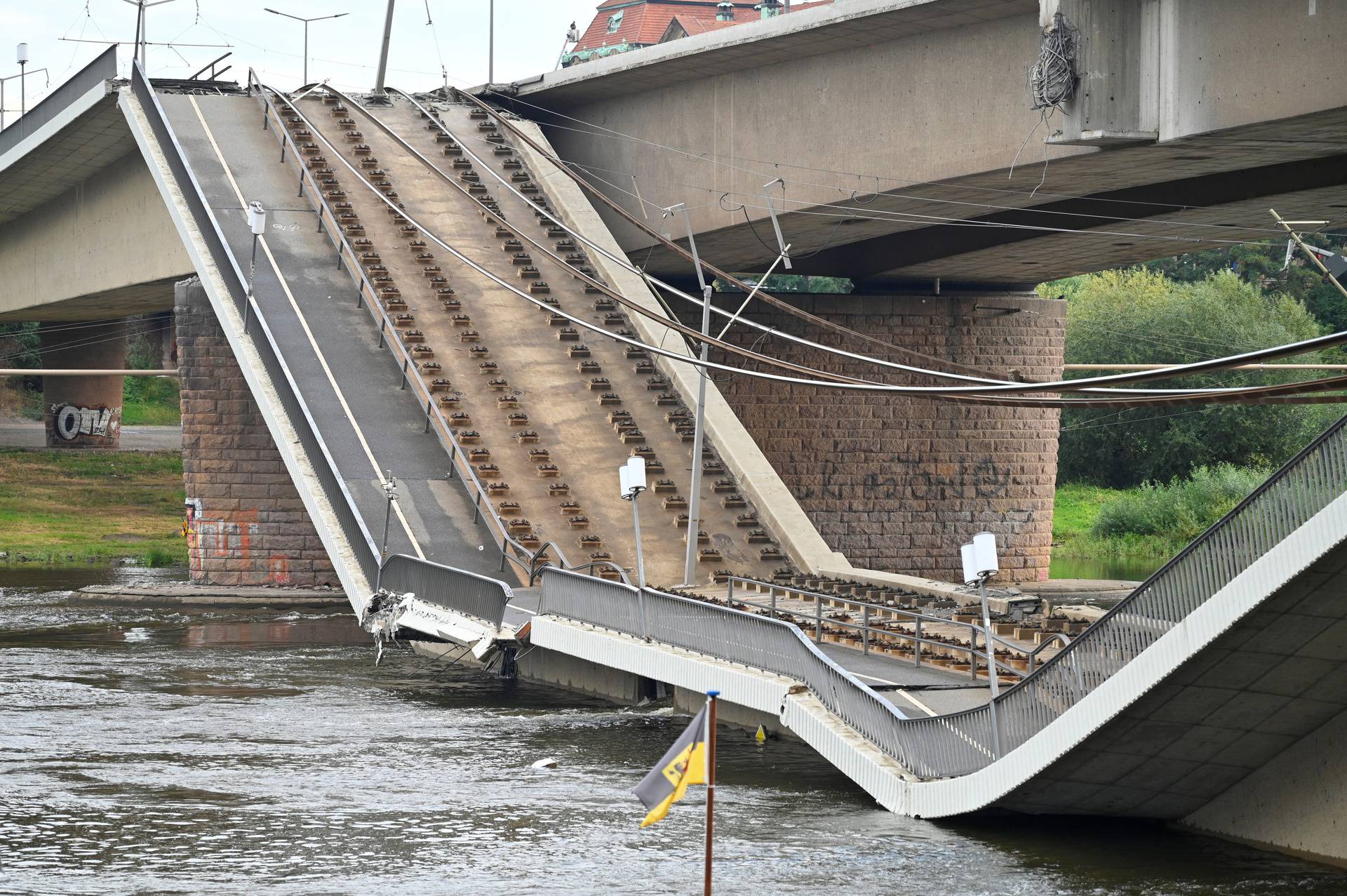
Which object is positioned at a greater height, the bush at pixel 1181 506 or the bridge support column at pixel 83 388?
the bridge support column at pixel 83 388

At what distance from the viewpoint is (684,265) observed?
42406mm

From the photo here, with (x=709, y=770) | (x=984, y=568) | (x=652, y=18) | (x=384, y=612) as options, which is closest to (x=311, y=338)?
(x=384, y=612)

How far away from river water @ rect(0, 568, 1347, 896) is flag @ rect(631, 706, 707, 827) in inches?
87.6

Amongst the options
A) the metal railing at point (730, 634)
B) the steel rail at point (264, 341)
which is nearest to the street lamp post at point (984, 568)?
the metal railing at point (730, 634)

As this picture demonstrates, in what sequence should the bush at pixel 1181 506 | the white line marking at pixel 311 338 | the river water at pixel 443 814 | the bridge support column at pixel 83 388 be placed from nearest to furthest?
the river water at pixel 443 814 → the white line marking at pixel 311 338 → the bush at pixel 1181 506 → the bridge support column at pixel 83 388

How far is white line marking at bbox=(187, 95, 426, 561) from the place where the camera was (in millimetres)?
29297

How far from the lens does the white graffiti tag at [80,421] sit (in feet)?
197

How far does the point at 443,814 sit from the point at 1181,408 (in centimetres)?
4985

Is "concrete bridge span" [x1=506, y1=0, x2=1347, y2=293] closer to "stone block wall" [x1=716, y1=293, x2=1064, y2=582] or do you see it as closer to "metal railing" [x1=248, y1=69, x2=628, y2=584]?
"stone block wall" [x1=716, y1=293, x2=1064, y2=582]

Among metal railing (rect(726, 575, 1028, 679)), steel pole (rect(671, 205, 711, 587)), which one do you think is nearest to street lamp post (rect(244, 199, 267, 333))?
steel pole (rect(671, 205, 711, 587))

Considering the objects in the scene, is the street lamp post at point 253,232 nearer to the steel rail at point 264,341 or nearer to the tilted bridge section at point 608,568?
the steel rail at point 264,341

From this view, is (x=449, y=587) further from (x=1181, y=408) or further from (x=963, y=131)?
(x=1181, y=408)

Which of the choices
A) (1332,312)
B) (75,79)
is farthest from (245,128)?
(1332,312)

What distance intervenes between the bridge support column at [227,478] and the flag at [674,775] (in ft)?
89.4
